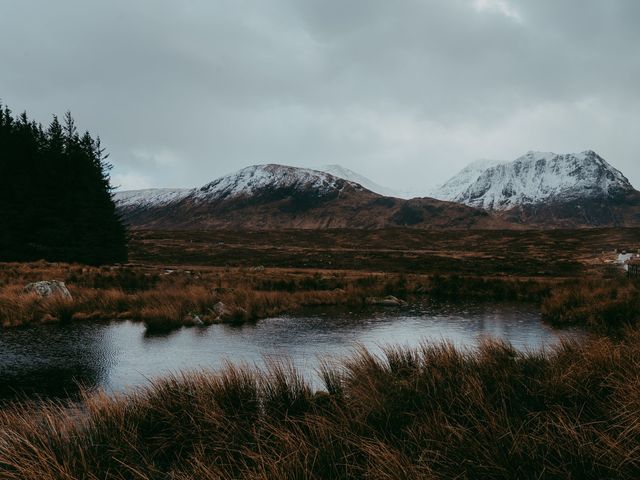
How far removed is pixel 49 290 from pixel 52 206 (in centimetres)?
2712

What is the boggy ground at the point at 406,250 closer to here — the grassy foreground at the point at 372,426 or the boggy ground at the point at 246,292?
the boggy ground at the point at 246,292

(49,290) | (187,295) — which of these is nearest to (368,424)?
(187,295)

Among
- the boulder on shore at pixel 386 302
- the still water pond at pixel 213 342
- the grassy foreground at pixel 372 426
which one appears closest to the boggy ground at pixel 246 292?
the boulder on shore at pixel 386 302

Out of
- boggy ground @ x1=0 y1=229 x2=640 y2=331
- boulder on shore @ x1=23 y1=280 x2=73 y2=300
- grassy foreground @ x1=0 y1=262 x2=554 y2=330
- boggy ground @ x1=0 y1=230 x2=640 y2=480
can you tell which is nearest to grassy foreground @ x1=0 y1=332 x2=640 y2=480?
boggy ground @ x1=0 y1=230 x2=640 y2=480

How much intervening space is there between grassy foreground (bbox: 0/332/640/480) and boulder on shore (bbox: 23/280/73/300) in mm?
13349

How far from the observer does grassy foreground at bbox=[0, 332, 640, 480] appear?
477cm

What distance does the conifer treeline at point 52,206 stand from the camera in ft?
139

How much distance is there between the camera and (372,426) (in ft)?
19.9

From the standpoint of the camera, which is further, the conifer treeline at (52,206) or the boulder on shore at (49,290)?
the conifer treeline at (52,206)

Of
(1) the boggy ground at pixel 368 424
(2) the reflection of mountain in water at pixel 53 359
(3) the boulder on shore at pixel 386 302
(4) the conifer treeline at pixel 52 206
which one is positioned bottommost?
(3) the boulder on shore at pixel 386 302

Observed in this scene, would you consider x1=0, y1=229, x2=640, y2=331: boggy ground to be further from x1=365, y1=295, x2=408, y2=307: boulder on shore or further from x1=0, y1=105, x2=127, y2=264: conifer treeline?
x1=0, y1=105, x2=127, y2=264: conifer treeline

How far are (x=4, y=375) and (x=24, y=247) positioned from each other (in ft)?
121

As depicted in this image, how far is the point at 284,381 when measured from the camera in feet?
25.7

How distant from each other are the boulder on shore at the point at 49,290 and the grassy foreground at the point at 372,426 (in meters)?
13.3
